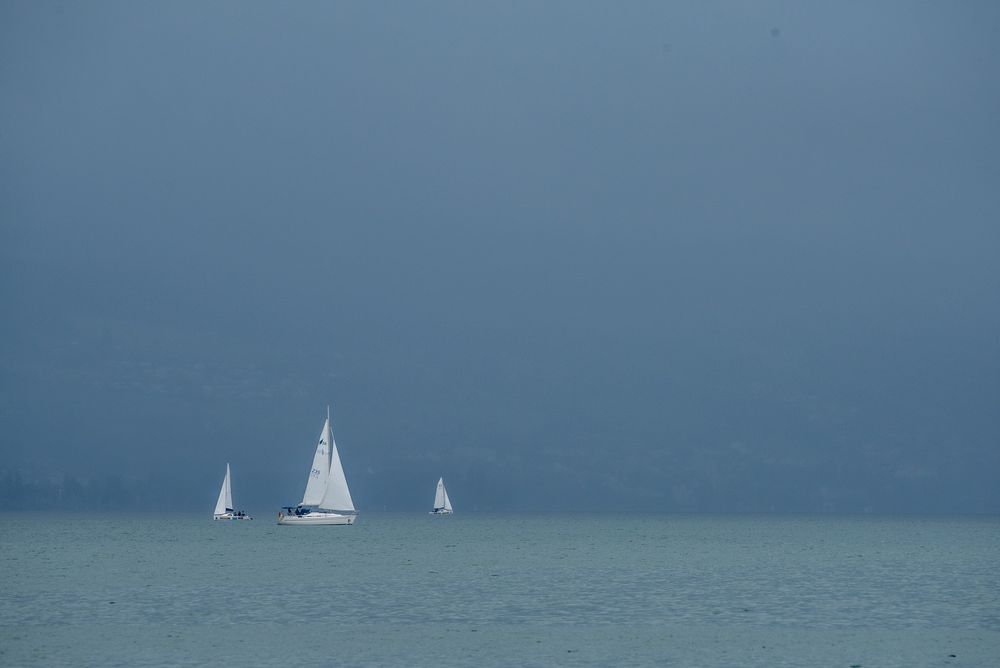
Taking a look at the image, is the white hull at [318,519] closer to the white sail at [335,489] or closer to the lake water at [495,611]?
the white sail at [335,489]

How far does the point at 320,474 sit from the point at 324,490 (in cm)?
290

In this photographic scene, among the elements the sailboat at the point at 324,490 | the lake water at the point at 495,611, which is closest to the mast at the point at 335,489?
the sailboat at the point at 324,490

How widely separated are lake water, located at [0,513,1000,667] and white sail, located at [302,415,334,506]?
57906mm

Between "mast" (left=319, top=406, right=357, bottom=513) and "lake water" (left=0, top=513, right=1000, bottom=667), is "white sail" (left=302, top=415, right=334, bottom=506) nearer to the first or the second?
"mast" (left=319, top=406, right=357, bottom=513)

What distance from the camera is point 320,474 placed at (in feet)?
567

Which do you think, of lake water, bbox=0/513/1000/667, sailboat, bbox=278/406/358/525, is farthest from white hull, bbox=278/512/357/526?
lake water, bbox=0/513/1000/667

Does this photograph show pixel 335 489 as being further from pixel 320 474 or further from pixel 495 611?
pixel 495 611

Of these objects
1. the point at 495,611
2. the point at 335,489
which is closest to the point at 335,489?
the point at 335,489

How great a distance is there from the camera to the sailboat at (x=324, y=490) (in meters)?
172

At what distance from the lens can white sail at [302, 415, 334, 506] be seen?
6742 inches

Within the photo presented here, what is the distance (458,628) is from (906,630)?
19290mm

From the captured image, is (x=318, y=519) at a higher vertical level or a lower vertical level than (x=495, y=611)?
higher

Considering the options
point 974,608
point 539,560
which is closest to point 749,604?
point 974,608

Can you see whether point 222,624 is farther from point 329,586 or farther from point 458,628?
point 329,586
